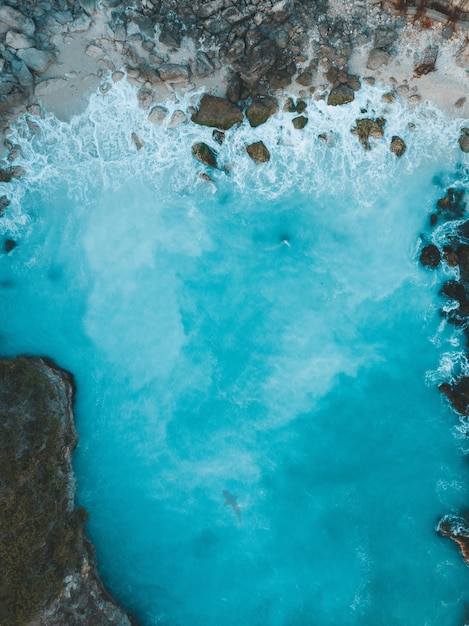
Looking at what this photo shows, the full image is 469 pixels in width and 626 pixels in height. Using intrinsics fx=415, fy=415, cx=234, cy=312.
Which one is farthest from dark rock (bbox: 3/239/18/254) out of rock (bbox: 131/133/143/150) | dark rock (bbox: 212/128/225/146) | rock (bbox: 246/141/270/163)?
rock (bbox: 246/141/270/163)

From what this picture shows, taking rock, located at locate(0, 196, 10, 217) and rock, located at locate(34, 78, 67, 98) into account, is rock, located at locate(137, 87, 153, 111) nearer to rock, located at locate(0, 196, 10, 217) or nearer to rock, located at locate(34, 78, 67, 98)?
rock, located at locate(34, 78, 67, 98)

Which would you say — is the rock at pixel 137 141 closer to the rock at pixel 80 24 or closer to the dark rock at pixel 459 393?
the rock at pixel 80 24

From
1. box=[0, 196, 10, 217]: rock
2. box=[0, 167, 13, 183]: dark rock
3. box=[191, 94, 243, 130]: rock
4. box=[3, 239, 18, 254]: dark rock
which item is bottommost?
box=[3, 239, 18, 254]: dark rock

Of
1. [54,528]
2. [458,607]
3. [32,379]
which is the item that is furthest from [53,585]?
[458,607]

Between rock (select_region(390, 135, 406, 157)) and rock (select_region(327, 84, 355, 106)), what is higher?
rock (select_region(327, 84, 355, 106))

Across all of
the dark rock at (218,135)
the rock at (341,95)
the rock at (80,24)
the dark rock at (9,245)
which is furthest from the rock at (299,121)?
the dark rock at (9,245)

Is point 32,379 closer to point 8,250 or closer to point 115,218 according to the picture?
point 8,250
